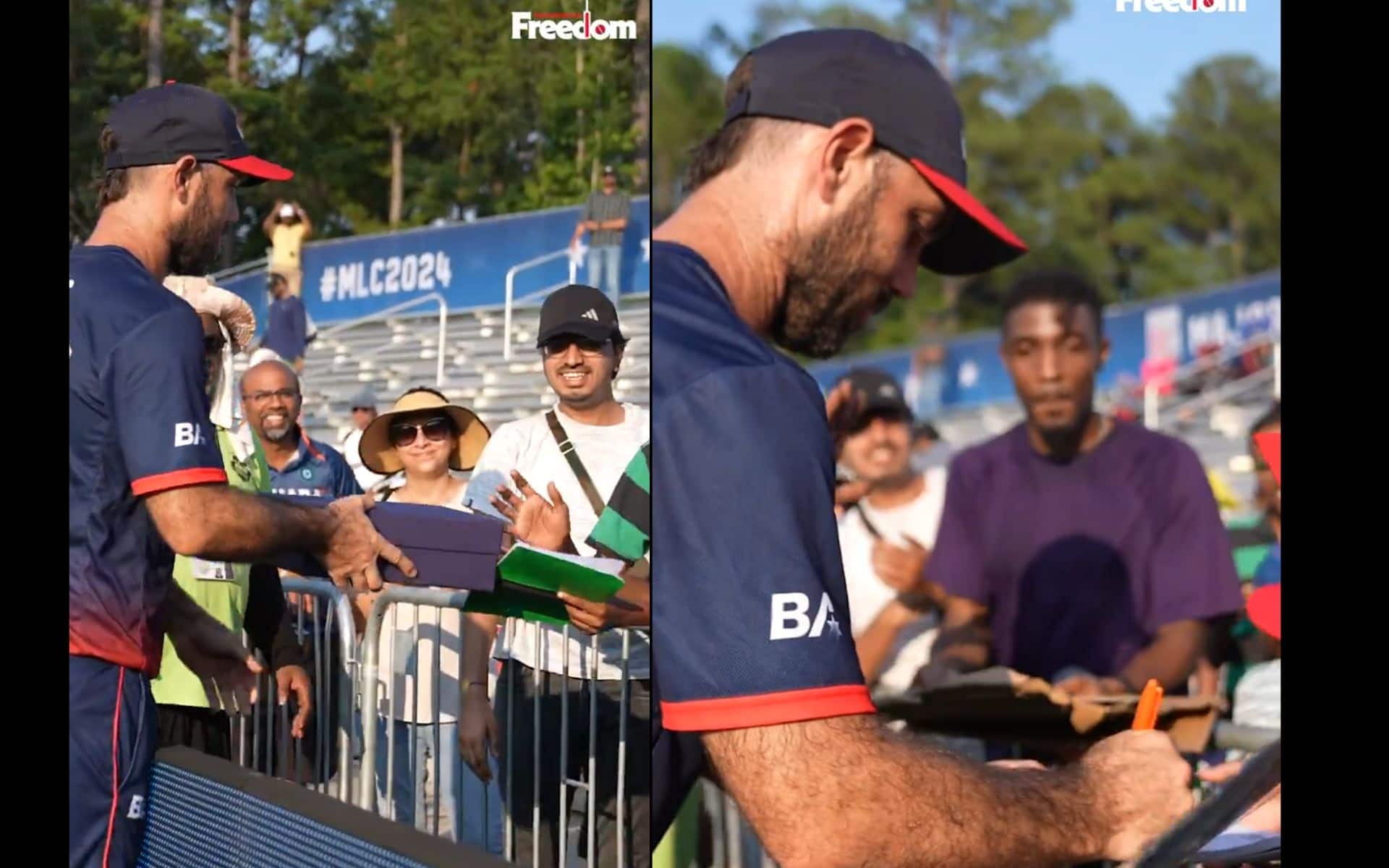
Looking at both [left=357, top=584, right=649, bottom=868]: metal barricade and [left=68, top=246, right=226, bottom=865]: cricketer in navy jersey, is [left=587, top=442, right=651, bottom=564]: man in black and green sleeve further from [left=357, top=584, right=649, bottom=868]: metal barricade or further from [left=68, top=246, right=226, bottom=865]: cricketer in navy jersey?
[left=68, top=246, right=226, bottom=865]: cricketer in navy jersey

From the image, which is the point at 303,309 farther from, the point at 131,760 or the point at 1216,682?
the point at 1216,682

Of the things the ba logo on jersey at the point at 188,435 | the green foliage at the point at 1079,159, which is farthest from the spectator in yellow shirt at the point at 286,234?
the green foliage at the point at 1079,159

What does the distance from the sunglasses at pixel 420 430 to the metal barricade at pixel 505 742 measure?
28cm

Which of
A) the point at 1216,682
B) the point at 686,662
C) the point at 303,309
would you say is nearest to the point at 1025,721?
the point at 1216,682

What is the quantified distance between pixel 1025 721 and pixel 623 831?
735 mm

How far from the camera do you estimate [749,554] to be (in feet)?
5.81

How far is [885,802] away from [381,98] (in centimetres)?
195

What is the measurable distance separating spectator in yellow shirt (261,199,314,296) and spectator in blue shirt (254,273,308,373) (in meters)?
0.03

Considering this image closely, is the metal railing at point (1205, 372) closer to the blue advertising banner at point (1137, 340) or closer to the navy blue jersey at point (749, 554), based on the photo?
the blue advertising banner at point (1137, 340)

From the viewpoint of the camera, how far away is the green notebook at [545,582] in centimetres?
297

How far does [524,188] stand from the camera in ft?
10.1

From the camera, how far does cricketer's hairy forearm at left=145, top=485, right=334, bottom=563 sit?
299 cm

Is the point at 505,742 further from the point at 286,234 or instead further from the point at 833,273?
the point at 833,273

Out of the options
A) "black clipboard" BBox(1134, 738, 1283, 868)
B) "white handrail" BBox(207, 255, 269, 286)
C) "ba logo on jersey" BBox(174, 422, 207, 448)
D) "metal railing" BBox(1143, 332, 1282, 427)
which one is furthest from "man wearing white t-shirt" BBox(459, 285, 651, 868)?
"black clipboard" BBox(1134, 738, 1283, 868)
